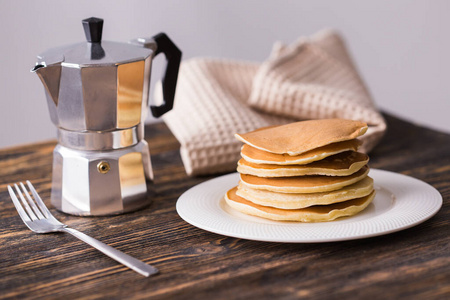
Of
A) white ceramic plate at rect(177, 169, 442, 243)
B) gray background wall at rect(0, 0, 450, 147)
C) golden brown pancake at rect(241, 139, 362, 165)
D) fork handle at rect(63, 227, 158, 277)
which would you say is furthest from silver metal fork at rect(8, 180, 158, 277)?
gray background wall at rect(0, 0, 450, 147)

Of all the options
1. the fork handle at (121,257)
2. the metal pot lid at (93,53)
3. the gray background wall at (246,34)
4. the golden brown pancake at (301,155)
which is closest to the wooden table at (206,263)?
the fork handle at (121,257)

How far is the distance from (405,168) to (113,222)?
0.57 m

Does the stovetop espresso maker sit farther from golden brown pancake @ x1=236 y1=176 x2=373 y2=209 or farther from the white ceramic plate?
golden brown pancake @ x1=236 y1=176 x2=373 y2=209

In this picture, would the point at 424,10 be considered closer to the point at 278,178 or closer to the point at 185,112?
the point at 185,112

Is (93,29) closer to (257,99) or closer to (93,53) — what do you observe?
(93,53)

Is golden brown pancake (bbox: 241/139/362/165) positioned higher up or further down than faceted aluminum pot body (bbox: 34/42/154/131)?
further down

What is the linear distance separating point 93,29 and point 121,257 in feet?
1.17

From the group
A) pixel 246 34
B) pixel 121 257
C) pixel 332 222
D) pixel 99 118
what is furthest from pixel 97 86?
pixel 246 34

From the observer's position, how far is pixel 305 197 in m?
0.80

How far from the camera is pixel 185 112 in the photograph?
124cm

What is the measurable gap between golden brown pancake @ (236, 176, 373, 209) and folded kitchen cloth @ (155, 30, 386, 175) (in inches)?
Answer: 11.2

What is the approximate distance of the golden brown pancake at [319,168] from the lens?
80 cm

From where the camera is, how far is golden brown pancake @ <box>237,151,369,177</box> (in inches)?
31.5

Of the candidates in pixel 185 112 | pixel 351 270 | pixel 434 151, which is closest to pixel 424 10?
pixel 434 151
